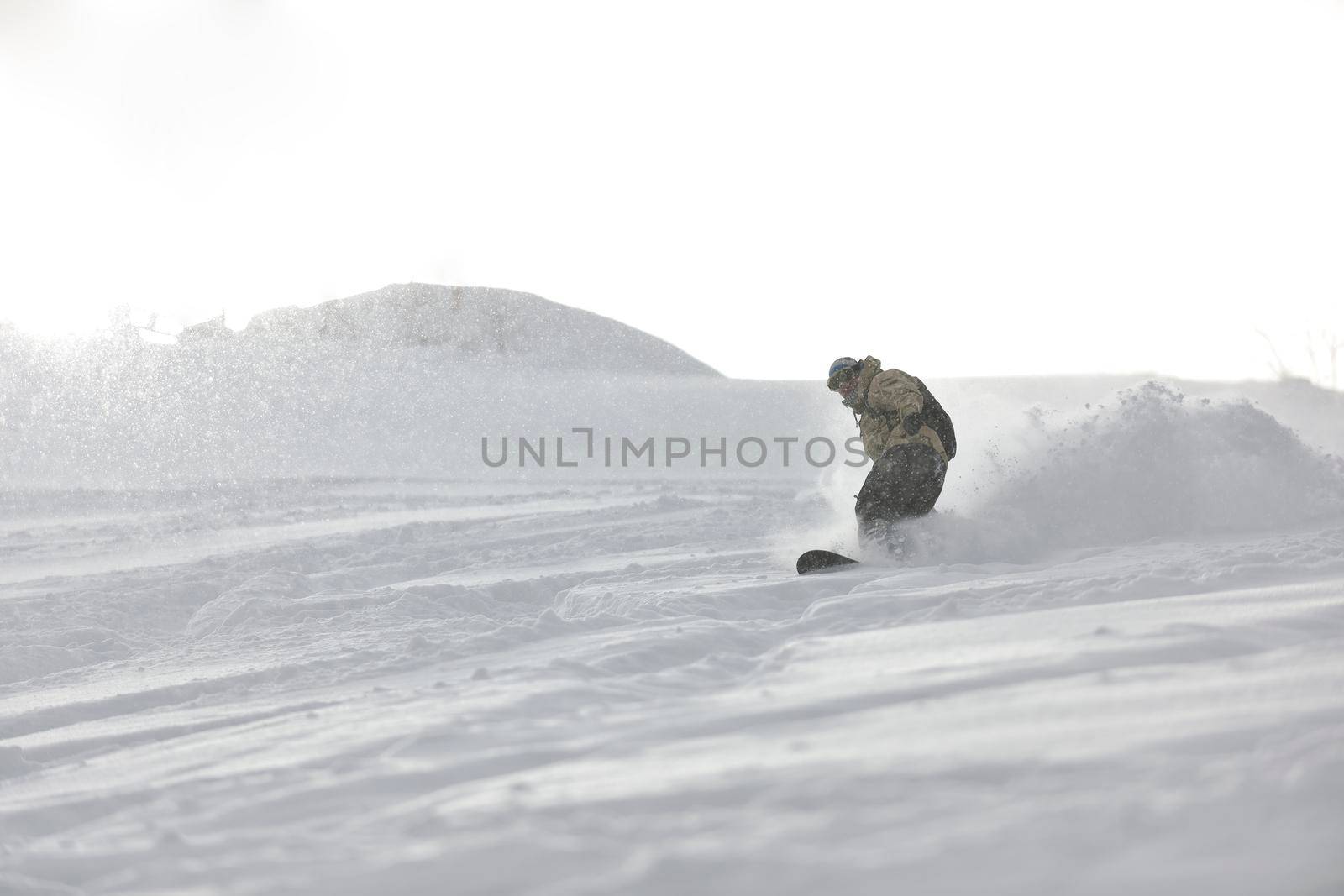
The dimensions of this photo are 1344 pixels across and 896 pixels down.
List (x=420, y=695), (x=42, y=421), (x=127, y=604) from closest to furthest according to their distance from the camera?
(x=420, y=695) < (x=127, y=604) < (x=42, y=421)

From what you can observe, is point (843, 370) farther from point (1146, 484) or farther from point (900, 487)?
point (1146, 484)

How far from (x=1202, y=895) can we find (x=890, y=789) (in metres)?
0.50

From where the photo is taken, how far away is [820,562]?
216 inches

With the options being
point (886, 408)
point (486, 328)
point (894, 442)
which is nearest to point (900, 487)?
point (894, 442)

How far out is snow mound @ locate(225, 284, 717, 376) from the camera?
34.2m

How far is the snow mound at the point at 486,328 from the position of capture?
34188 mm

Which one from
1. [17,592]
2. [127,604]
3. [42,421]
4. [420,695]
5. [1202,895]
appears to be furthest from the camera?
[42,421]

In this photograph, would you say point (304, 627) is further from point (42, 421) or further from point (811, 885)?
point (42, 421)

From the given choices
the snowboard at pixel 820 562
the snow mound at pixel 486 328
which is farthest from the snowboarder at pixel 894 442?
the snow mound at pixel 486 328

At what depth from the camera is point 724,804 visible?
5.71 ft

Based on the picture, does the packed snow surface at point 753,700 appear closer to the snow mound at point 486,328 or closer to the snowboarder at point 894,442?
the snowboarder at point 894,442

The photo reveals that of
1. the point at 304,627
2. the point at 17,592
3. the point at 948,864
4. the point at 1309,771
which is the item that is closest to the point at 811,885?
the point at 948,864

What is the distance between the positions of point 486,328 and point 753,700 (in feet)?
119

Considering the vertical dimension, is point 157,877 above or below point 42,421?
below
